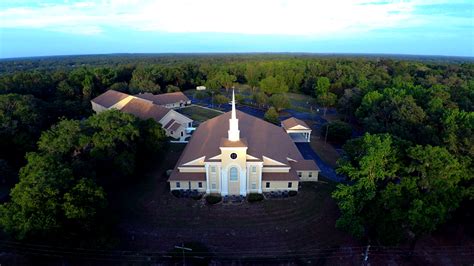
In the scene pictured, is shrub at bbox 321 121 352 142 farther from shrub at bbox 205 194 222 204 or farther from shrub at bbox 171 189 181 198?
shrub at bbox 171 189 181 198

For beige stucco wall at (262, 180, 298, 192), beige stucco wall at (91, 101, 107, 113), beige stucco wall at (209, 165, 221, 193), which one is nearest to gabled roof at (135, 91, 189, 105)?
beige stucco wall at (91, 101, 107, 113)

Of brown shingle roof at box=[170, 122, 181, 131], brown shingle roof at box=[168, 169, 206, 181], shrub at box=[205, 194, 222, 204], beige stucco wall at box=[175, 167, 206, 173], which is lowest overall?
shrub at box=[205, 194, 222, 204]

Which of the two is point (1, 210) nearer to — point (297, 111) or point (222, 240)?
point (222, 240)

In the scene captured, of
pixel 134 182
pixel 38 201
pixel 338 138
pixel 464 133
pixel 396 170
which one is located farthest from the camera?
pixel 338 138

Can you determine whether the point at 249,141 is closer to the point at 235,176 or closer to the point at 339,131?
the point at 235,176

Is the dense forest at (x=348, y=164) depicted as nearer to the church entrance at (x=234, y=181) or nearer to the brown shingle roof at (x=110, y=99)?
the brown shingle roof at (x=110, y=99)

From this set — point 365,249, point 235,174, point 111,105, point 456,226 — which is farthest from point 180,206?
point 111,105

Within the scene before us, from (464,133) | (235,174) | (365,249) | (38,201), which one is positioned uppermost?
(464,133)

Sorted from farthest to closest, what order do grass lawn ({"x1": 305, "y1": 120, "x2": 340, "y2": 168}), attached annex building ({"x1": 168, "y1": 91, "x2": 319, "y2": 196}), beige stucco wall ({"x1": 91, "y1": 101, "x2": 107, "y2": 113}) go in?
beige stucco wall ({"x1": 91, "y1": 101, "x2": 107, "y2": 113}) → grass lawn ({"x1": 305, "y1": 120, "x2": 340, "y2": 168}) → attached annex building ({"x1": 168, "y1": 91, "x2": 319, "y2": 196})
